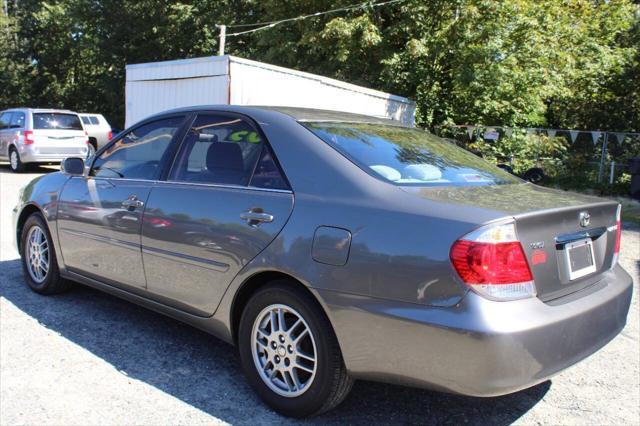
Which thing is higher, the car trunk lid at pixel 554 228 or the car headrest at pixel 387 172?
the car headrest at pixel 387 172

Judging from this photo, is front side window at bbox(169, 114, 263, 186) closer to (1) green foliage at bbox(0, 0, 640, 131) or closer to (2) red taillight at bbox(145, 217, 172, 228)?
(2) red taillight at bbox(145, 217, 172, 228)

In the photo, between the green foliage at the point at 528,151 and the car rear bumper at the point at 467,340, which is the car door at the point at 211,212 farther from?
the green foliage at the point at 528,151

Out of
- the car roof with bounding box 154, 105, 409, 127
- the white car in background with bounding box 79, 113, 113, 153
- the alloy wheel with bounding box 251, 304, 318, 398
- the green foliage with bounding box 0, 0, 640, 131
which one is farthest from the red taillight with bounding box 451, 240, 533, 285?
the white car in background with bounding box 79, 113, 113, 153

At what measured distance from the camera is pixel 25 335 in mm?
3875

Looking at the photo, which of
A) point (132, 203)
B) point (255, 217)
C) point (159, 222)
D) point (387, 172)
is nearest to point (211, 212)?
point (255, 217)

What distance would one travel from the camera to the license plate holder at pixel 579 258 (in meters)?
2.64

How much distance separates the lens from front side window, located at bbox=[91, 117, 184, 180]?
12.4 ft

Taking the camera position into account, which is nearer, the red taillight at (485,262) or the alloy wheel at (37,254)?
the red taillight at (485,262)

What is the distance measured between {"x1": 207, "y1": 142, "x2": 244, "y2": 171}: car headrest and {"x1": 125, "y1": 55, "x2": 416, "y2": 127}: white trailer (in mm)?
4813

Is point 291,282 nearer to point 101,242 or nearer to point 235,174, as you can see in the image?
point 235,174

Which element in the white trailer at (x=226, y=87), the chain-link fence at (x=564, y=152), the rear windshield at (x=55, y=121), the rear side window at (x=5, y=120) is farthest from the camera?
the rear side window at (x=5, y=120)

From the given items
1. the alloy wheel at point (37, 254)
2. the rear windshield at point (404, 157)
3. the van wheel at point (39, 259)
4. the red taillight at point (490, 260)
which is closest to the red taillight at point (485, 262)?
the red taillight at point (490, 260)

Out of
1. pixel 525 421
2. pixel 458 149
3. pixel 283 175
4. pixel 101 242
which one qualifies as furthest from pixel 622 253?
pixel 101 242

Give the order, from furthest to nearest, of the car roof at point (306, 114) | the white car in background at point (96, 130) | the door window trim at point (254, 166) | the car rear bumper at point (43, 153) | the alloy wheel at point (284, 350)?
the white car in background at point (96, 130), the car rear bumper at point (43, 153), the car roof at point (306, 114), the door window trim at point (254, 166), the alloy wheel at point (284, 350)
